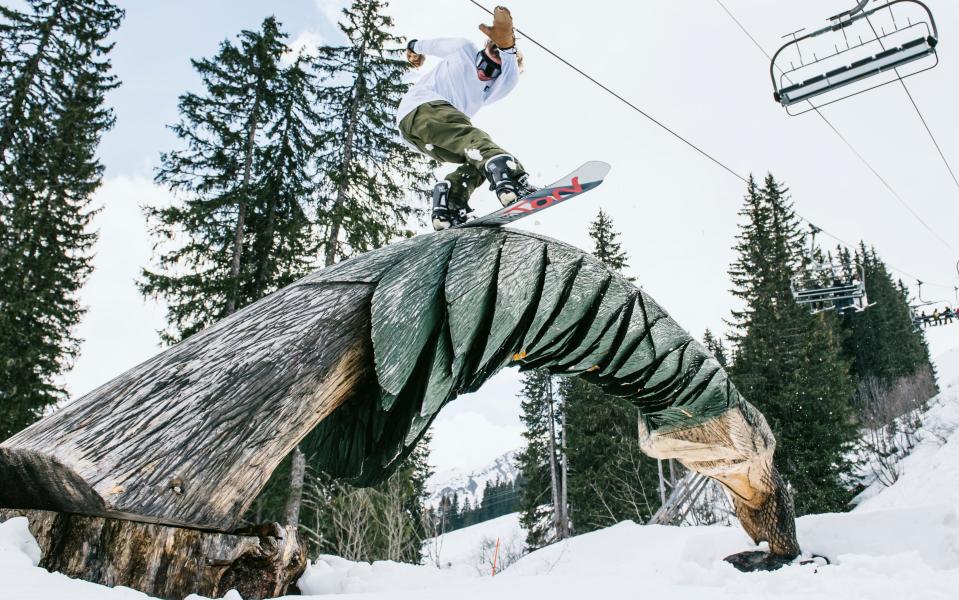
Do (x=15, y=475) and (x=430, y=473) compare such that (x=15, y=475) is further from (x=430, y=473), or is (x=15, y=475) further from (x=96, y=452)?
(x=430, y=473)

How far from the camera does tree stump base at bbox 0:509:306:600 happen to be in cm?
120

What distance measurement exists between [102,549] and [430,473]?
89.6 ft

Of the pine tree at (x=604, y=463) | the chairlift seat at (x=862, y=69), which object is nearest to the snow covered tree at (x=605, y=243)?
the pine tree at (x=604, y=463)

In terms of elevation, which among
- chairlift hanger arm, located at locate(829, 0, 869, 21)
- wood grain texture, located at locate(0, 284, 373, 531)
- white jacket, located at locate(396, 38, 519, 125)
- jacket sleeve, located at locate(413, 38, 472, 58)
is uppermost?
chairlift hanger arm, located at locate(829, 0, 869, 21)

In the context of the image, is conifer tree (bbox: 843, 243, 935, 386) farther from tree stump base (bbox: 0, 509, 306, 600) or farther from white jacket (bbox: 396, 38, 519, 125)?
tree stump base (bbox: 0, 509, 306, 600)

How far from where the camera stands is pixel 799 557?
3.81 m

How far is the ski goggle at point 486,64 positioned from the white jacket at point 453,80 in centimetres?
3

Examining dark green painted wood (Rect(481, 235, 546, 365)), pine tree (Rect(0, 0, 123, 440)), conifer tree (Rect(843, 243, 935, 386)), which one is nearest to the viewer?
dark green painted wood (Rect(481, 235, 546, 365))

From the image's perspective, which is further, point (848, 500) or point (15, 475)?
point (848, 500)

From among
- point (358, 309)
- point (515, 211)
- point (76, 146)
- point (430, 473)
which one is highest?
point (76, 146)

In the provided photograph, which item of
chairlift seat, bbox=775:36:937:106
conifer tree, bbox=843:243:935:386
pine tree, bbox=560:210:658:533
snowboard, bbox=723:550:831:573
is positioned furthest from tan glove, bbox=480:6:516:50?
conifer tree, bbox=843:243:935:386

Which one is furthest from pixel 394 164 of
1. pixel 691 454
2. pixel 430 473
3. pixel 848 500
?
pixel 848 500

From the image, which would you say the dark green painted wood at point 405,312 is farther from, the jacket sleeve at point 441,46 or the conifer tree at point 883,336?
the conifer tree at point 883,336

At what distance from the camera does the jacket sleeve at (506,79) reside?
3318mm
